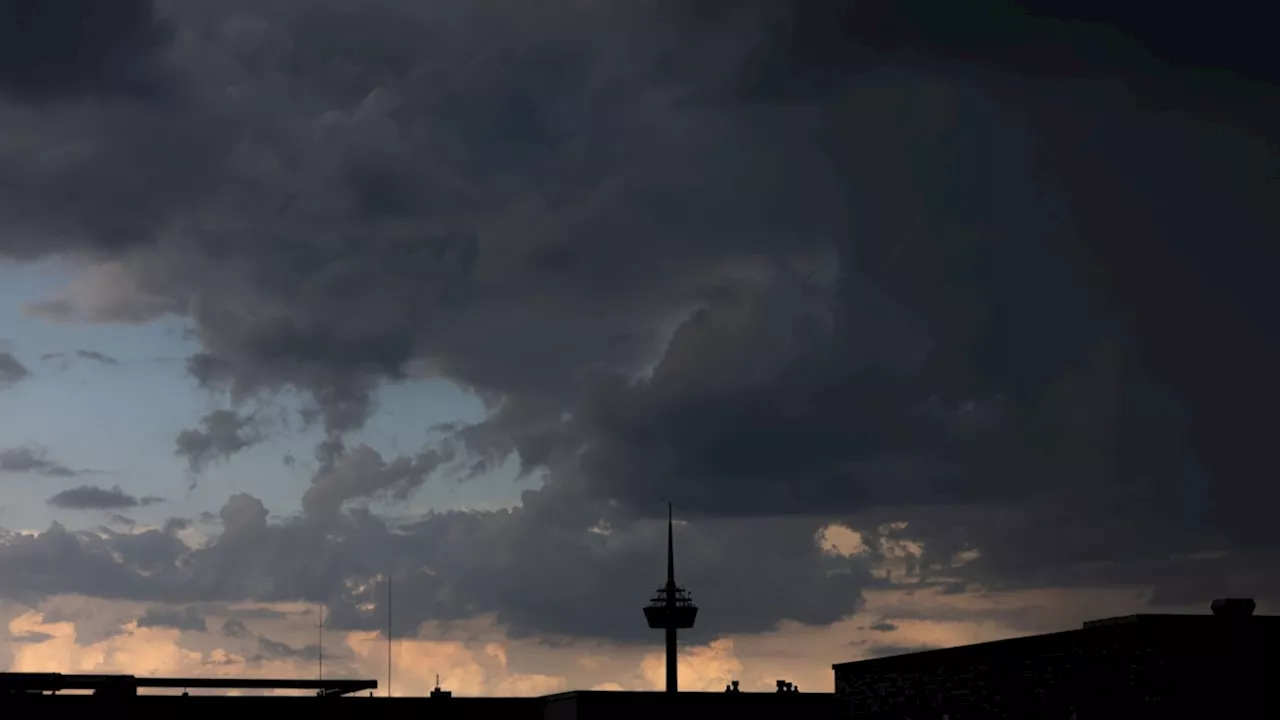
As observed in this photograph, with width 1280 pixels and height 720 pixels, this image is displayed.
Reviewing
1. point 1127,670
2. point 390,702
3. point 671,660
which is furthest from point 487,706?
point 671,660

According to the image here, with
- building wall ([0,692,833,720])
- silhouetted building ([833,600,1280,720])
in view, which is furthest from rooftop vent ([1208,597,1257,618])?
building wall ([0,692,833,720])

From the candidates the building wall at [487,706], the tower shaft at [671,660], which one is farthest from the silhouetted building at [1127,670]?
the tower shaft at [671,660]

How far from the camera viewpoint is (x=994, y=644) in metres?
56.4

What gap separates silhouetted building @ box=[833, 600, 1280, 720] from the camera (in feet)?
153

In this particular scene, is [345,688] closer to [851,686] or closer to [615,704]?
[615,704]

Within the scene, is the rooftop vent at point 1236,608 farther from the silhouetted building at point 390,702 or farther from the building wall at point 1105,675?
the silhouetted building at point 390,702

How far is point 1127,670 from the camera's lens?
4850 centimetres

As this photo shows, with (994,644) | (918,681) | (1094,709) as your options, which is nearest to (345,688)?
(918,681)

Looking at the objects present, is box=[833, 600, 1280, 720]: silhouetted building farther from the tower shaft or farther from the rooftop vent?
the tower shaft

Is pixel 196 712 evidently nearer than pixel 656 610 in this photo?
Yes

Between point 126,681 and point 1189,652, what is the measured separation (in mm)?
50947

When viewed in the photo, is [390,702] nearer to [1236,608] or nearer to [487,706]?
[487,706]

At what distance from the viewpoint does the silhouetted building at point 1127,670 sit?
46.5m

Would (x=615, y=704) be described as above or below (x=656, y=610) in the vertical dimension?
below
